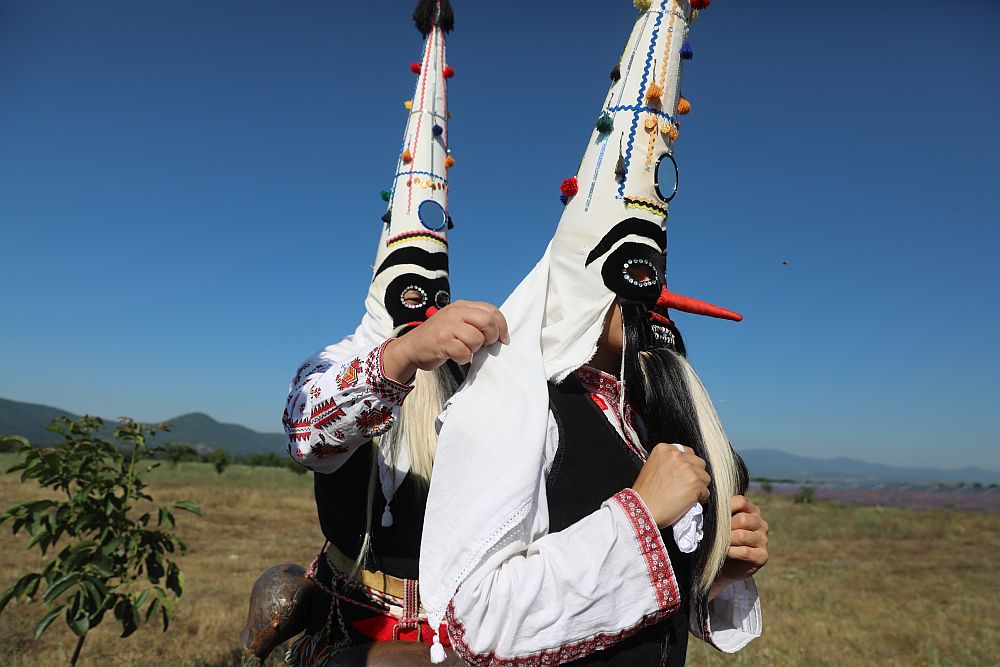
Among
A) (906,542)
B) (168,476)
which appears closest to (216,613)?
(906,542)

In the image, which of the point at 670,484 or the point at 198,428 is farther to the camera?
the point at 198,428

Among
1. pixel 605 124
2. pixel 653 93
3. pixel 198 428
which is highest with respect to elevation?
pixel 653 93

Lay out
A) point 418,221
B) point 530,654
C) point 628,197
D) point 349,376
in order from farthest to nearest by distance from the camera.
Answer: point 418,221 < point 628,197 < point 349,376 < point 530,654

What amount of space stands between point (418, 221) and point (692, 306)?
148 centimetres

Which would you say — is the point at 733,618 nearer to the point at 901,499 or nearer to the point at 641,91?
the point at 641,91

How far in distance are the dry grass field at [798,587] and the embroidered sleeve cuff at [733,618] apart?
3361 millimetres

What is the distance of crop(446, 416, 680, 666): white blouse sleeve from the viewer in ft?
3.56

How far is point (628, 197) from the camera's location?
171 cm

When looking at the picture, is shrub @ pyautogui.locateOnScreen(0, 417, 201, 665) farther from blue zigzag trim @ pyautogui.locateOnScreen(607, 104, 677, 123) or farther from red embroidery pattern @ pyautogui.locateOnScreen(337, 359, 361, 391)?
blue zigzag trim @ pyautogui.locateOnScreen(607, 104, 677, 123)

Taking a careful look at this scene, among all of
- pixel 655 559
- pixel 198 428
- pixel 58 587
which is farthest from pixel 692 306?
pixel 198 428

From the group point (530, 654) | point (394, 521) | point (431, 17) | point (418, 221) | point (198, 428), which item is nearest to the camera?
point (530, 654)

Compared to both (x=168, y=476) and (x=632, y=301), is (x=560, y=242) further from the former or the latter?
(x=168, y=476)

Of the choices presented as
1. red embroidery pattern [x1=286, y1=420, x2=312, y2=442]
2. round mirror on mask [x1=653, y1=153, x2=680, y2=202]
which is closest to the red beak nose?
round mirror on mask [x1=653, y1=153, x2=680, y2=202]

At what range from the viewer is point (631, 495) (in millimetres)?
1210
